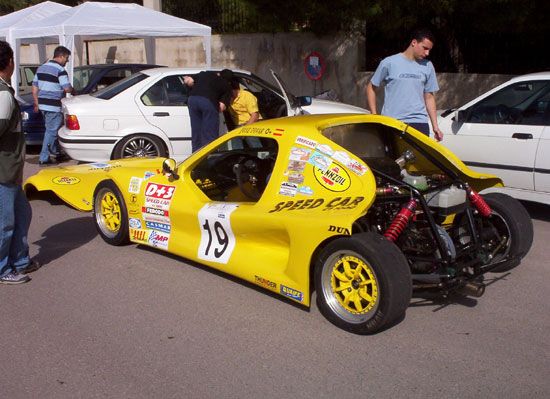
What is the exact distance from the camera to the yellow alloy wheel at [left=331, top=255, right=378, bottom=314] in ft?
13.1

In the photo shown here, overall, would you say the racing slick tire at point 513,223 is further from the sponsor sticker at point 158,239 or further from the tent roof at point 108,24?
the tent roof at point 108,24

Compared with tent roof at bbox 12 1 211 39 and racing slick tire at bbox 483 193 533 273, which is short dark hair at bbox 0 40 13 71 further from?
tent roof at bbox 12 1 211 39

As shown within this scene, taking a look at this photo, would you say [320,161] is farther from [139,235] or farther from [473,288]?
[139,235]

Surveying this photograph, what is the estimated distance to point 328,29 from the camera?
567 inches

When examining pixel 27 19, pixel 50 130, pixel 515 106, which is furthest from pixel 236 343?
pixel 27 19

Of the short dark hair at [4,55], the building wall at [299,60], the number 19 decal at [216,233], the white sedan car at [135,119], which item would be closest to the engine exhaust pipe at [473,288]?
the number 19 decal at [216,233]

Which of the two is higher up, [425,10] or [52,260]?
[425,10]

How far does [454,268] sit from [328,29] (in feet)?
36.2

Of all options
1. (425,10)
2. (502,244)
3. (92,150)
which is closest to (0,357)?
(502,244)

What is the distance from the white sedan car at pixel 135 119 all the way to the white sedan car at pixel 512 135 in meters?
2.35

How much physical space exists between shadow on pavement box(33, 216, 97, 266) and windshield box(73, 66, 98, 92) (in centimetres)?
516

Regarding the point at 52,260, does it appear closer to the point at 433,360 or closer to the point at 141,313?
the point at 141,313

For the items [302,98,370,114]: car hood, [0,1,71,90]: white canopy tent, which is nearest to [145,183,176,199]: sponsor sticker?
Result: [302,98,370,114]: car hood

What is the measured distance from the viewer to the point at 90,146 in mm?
8797
